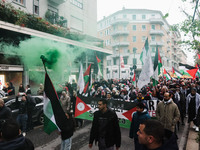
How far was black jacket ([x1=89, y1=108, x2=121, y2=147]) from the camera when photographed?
3.42 m

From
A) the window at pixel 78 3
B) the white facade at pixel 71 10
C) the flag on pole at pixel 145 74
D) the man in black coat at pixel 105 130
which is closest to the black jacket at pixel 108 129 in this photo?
the man in black coat at pixel 105 130

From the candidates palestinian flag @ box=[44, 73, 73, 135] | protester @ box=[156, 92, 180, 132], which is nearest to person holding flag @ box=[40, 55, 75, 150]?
palestinian flag @ box=[44, 73, 73, 135]

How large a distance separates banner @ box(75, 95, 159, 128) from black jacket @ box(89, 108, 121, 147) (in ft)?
6.39

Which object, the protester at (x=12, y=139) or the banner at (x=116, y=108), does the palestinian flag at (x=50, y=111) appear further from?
the banner at (x=116, y=108)

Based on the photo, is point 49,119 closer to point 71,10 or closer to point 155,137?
point 155,137

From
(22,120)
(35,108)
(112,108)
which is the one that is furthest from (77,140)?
(35,108)

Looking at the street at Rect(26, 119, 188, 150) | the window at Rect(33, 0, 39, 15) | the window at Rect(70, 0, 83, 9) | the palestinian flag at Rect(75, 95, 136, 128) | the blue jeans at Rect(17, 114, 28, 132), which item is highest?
the window at Rect(70, 0, 83, 9)

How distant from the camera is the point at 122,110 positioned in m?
5.46

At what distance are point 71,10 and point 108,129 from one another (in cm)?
1860

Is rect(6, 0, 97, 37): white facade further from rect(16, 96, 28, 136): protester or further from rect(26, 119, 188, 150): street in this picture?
rect(26, 119, 188, 150): street

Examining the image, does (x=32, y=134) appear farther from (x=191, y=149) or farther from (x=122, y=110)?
(x=191, y=149)

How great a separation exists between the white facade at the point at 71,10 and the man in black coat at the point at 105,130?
13.4m

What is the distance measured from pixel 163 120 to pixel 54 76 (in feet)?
36.0

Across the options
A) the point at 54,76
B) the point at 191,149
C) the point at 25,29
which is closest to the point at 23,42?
the point at 25,29
